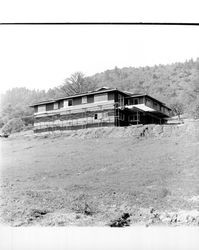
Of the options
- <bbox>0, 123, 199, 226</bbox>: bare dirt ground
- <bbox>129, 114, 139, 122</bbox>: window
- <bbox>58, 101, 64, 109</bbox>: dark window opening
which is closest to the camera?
<bbox>0, 123, 199, 226</bbox>: bare dirt ground

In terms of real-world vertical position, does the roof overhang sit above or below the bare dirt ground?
above

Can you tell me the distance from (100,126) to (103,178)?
58 centimetres

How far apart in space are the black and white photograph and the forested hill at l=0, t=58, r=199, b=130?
1 centimetres

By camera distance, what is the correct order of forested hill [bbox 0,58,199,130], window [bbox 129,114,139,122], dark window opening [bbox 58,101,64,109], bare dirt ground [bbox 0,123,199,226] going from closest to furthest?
bare dirt ground [bbox 0,123,199,226] → forested hill [bbox 0,58,199,130] → window [bbox 129,114,139,122] → dark window opening [bbox 58,101,64,109]

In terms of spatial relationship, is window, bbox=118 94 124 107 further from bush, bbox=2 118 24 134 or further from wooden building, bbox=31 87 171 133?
bush, bbox=2 118 24 134

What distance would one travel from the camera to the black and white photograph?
3027 millimetres

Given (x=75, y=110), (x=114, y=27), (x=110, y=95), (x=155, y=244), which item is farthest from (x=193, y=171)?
(x=114, y=27)

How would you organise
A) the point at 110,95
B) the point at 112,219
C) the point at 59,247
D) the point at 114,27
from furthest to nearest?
the point at 110,95, the point at 114,27, the point at 112,219, the point at 59,247

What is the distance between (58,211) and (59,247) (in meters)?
0.38

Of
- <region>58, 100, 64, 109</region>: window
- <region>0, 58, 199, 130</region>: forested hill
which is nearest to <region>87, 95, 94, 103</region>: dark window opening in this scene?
<region>0, 58, 199, 130</region>: forested hill

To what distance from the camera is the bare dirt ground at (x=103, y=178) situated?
117 inches

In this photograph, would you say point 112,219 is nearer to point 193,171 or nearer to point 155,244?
point 155,244

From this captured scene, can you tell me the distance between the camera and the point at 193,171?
3.13 meters

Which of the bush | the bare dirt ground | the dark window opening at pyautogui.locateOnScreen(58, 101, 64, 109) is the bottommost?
the bare dirt ground
